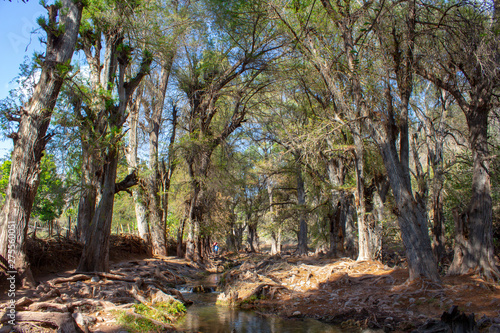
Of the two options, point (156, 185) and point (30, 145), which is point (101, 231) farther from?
point (156, 185)

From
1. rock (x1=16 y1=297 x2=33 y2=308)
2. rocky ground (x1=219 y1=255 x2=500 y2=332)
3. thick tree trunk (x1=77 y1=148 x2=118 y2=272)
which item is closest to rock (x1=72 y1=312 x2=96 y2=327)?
rock (x1=16 y1=297 x2=33 y2=308)

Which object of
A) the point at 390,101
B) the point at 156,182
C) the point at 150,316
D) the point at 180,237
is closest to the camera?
the point at 150,316

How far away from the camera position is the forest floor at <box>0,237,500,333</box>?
5.13 metres

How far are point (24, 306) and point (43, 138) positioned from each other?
150 inches

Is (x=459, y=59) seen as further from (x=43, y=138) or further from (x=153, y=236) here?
(x=153, y=236)

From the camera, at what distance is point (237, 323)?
6.88m

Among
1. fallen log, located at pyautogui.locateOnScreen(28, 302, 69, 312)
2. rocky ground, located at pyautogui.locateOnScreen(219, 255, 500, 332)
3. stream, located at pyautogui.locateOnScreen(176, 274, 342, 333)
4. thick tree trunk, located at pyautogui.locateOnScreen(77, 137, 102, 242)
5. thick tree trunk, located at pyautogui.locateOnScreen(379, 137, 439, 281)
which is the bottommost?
stream, located at pyautogui.locateOnScreen(176, 274, 342, 333)

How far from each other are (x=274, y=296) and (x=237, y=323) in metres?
2.07

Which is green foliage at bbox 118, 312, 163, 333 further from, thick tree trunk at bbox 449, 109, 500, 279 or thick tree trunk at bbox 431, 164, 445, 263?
thick tree trunk at bbox 431, 164, 445, 263

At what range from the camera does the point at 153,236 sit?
55.2ft

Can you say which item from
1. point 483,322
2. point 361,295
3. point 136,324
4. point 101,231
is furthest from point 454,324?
point 101,231

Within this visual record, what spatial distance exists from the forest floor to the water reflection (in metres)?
0.34

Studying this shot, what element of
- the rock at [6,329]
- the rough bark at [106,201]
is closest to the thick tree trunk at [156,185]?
the rough bark at [106,201]

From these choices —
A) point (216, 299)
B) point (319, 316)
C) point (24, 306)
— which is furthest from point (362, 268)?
point (24, 306)
